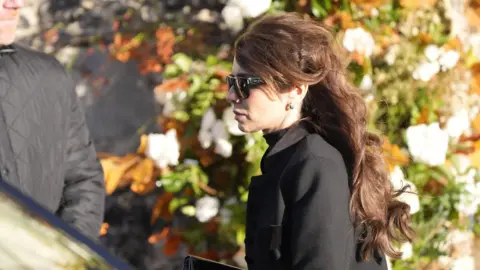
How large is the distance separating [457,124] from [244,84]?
6.28 ft

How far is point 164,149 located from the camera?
4.05 metres

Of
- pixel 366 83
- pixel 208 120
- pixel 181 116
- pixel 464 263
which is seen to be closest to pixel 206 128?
pixel 208 120

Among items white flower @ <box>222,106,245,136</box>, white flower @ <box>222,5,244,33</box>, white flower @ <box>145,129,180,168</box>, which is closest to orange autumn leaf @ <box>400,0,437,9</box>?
white flower @ <box>222,5,244,33</box>

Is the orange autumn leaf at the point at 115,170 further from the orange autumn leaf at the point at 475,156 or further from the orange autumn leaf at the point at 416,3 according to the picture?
the orange autumn leaf at the point at 475,156

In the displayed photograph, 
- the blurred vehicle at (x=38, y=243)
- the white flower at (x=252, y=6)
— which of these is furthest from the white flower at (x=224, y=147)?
the blurred vehicle at (x=38, y=243)

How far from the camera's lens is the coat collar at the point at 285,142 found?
2428 millimetres

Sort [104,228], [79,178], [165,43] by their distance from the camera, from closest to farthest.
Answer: [79,178], [165,43], [104,228]

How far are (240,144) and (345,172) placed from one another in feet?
5.44

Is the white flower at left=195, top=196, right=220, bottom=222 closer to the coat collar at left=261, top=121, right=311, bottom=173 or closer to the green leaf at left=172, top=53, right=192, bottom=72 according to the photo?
the green leaf at left=172, top=53, right=192, bottom=72

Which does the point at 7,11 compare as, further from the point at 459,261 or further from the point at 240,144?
the point at 459,261

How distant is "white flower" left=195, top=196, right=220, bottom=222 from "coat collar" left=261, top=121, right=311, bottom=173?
5.19ft

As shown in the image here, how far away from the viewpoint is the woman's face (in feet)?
8.07

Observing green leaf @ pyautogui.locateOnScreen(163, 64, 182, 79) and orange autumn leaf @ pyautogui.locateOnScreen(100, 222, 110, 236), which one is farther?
orange autumn leaf @ pyautogui.locateOnScreen(100, 222, 110, 236)

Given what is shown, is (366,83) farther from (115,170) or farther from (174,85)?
(115,170)
